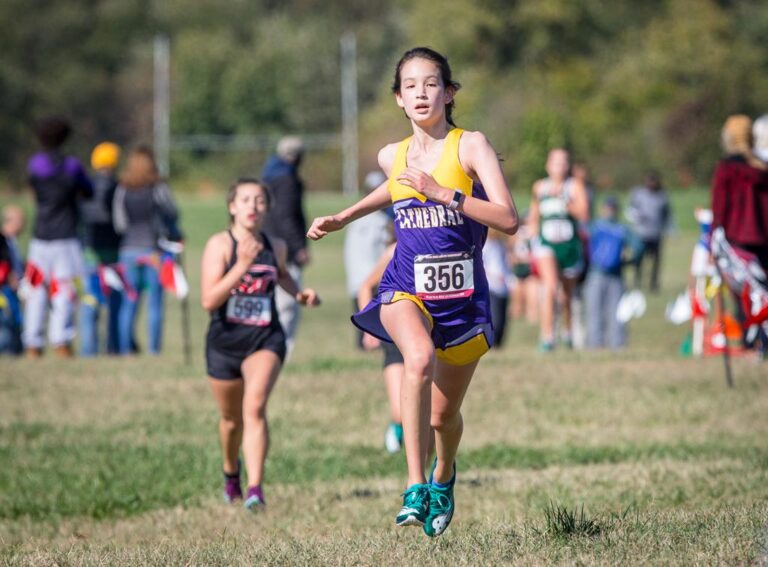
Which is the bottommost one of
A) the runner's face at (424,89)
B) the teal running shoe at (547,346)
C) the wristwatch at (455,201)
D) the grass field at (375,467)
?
the grass field at (375,467)

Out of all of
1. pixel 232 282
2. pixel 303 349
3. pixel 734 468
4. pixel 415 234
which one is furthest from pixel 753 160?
pixel 303 349

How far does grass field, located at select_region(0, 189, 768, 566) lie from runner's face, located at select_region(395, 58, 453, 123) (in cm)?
181

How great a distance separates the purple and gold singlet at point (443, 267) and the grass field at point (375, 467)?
34.0 inches

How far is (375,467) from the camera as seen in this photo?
9.33 metres

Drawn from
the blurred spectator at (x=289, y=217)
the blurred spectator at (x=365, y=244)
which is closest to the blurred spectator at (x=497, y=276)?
the blurred spectator at (x=365, y=244)

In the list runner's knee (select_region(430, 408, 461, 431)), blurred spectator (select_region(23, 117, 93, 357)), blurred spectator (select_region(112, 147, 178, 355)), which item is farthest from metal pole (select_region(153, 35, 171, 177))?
runner's knee (select_region(430, 408, 461, 431))

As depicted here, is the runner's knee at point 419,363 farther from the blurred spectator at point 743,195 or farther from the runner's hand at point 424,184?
the blurred spectator at point 743,195

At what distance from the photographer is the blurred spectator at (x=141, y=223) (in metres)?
15.6

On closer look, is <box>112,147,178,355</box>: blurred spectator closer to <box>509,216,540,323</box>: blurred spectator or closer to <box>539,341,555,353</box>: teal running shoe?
<box>539,341,555,353</box>: teal running shoe

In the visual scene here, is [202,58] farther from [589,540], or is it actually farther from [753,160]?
[589,540]

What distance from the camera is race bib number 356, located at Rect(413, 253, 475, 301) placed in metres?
6.13

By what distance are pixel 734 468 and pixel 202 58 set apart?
64863 mm

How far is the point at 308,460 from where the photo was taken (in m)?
9.59

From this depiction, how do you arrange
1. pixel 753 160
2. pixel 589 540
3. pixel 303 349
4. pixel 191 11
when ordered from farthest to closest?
pixel 191 11 → pixel 303 349 → pixel 753 160 → pixel 589 540
